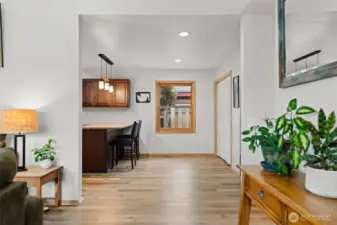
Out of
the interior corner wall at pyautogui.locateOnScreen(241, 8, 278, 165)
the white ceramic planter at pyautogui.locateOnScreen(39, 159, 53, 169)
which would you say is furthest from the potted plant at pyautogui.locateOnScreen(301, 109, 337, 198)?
the white ceramic planter at pyautogui.locateOnScreen(39, 159, 53, 169)

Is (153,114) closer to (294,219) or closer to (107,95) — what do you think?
(107,95)

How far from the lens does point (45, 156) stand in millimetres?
3053

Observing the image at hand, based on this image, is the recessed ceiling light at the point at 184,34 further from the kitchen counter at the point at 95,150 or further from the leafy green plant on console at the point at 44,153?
the leafy green plant on console at the point at 44,153

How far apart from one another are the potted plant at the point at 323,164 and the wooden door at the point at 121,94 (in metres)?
5.74

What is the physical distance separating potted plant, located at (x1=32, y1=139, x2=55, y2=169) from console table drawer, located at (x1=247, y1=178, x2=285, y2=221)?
2288 mm

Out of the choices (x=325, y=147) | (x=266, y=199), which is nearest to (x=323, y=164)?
(x=325, y=147)

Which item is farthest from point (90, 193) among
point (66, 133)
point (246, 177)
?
point (246, 177)

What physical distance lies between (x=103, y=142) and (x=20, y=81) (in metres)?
2.03

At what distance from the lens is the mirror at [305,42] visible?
154 cm

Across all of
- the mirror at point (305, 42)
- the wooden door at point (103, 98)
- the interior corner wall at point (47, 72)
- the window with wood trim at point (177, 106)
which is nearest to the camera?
the mirror at point (305, 42)

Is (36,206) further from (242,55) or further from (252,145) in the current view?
(242,55)

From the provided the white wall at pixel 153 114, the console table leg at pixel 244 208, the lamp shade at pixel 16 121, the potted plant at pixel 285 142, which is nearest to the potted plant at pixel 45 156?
the lamp shade at pixel 16 121

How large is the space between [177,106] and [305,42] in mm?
5476

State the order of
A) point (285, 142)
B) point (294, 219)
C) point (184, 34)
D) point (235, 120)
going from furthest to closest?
1. point (235, 120)
2. point (184, 34)
3. point (285, 142)
4. point (294, 219)
